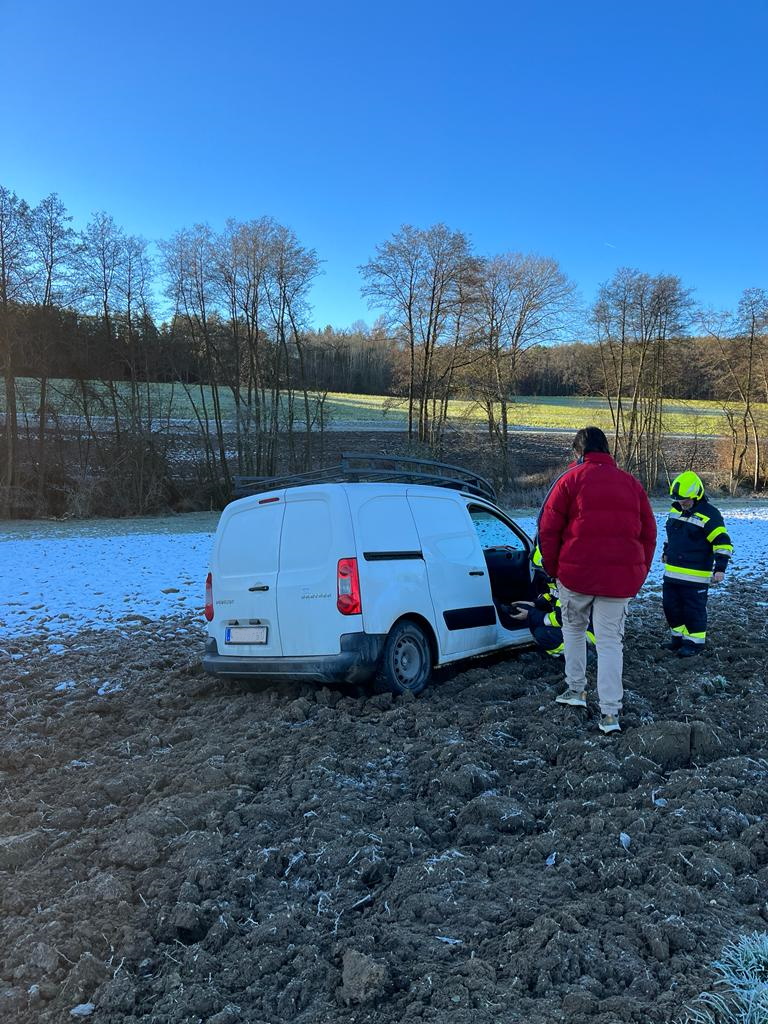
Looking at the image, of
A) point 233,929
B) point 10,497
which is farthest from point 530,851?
point 10,497

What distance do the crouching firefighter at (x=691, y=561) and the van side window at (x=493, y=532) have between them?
1550mm

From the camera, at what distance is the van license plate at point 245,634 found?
19.0 ft

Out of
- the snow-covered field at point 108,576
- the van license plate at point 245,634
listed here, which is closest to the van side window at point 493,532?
the van license plate at point 245,634

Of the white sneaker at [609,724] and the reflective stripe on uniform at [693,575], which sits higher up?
the reflective stripe on uniform at [693,575]

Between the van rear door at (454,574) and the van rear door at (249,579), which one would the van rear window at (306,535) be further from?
the van rear door at (454,574)

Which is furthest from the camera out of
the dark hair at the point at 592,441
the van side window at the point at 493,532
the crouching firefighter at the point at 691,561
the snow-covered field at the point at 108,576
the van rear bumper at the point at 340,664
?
the snow-covered field at the point at 108,576

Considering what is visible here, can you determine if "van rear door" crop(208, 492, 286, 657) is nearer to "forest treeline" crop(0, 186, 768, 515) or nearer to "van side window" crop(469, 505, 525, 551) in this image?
"van side window" crop(469, 505, 525, 551)

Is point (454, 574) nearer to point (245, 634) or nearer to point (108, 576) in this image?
point (245, 634)

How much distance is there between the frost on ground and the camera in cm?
257

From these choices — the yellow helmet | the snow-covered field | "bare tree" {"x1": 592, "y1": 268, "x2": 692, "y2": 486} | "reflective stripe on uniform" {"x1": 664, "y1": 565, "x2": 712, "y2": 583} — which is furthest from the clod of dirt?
"bare tree" {"x1": 592, "y1": 268, "x2": 692, "y2": 486}

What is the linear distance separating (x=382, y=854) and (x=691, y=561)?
186 inches

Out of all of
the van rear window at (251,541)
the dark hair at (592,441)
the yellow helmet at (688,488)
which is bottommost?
the van rear window at (251,541)

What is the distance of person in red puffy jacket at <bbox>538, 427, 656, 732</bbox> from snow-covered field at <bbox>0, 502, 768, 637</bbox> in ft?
20.2

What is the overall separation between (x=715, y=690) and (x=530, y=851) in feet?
9.59
